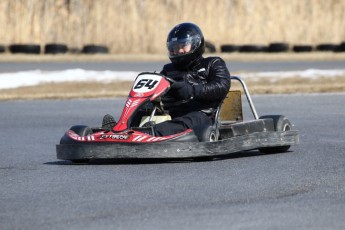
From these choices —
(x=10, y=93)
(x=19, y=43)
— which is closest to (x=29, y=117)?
(x=10, y=93)

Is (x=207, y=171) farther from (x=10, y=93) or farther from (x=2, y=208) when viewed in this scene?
(x=10, y=93)

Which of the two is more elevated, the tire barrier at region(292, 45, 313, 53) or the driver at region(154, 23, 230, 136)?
the driver at region(154, 23, 230, 136)

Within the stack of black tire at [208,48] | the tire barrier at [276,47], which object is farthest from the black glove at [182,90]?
the tire barrier at [276,47]

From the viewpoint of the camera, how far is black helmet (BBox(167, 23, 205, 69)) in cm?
980

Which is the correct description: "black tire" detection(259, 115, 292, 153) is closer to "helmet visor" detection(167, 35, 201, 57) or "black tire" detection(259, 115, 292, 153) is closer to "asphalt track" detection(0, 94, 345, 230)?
"asphalt track" detection(0, 94, 345, 230)

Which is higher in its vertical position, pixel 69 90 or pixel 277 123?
pixel 277 123

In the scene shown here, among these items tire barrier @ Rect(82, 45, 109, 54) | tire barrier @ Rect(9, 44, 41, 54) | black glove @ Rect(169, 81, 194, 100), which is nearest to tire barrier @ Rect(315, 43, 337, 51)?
tire barrier @ Rect(82, 45, 109, 54)

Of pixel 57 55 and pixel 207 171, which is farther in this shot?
pixel 57 55

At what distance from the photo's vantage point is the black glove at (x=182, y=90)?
30.3ft

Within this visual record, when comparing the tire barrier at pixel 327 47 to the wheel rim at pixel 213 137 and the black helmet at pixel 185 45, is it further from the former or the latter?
the wheel rim at pixel 213 137

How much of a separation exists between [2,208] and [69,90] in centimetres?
1493

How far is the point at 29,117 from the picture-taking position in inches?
598

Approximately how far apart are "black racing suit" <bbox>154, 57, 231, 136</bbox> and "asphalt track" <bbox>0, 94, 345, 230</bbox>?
404 mm

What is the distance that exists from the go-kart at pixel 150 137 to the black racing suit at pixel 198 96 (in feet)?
0.33
